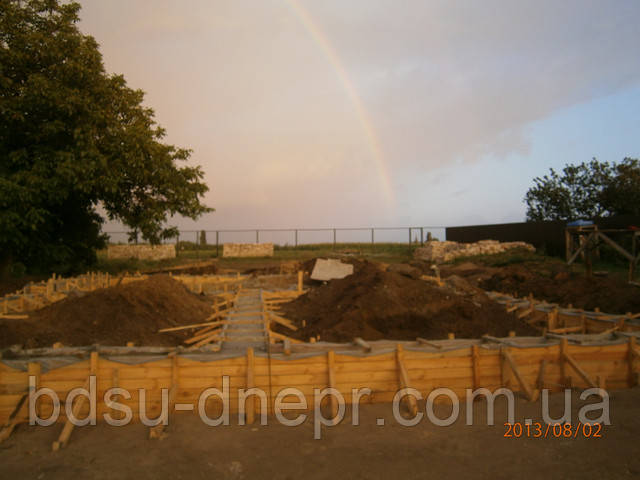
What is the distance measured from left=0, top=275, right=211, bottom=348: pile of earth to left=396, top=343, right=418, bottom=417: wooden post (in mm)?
5018

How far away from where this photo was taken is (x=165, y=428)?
206 inches

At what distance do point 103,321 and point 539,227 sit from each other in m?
25.0

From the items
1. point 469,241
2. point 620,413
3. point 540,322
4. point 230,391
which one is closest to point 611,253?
point 469,241

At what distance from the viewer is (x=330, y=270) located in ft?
54.2

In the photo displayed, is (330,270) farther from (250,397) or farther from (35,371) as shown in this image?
(35,371)

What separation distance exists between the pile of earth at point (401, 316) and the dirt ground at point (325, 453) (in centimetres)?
335

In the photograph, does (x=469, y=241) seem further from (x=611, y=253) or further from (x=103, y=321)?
(x=103, y=321)

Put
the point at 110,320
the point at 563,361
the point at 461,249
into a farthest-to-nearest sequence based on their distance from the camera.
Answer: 1. the point at 461,249
2. the point at 110,320
3. the point at 563,361

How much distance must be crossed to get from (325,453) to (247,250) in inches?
1073

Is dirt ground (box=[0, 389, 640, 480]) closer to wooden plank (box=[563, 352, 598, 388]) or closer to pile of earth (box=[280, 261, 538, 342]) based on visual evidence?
wooden plank (box=[563, 352, 598, 388])

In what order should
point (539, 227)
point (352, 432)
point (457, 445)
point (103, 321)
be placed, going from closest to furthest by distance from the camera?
1. point (457, 445)
2. point (352, 432)
3. point (103, 321)
4. point (539, 227)

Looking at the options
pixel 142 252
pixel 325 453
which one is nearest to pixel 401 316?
pixel 325 453

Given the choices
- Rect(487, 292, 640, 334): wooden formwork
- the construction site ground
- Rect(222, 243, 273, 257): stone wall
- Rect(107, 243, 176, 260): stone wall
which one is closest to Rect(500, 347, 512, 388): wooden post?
the construction site ground

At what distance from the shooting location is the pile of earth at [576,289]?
35.8 ft
